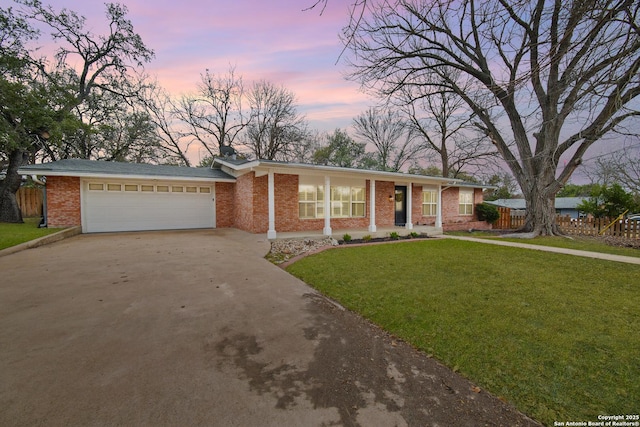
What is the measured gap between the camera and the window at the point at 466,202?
1736 cm

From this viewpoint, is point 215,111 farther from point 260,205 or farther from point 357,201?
point 357,201

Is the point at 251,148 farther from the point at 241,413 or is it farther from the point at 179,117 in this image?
the point at 241,413

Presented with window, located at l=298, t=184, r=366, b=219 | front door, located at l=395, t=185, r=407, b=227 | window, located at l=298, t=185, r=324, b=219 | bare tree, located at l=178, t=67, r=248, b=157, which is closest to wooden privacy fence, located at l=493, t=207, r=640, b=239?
front door, located at l=395, t=185, r=407, b=227

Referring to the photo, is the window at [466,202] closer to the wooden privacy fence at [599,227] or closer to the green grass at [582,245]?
the wooden privacy fence at [599,227]

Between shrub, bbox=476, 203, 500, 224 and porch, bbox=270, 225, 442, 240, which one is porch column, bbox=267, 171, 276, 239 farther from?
shrub, bbox=476, 203, 500, 224

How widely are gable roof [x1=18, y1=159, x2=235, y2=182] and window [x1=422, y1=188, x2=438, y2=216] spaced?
1059 cm

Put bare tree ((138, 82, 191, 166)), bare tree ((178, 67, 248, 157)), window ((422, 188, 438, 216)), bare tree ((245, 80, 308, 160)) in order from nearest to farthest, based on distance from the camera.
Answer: window ((422, 188, 438, 216)) < bare tree ((138, 82, 191, 166)) < bare tree ((178, 67, 248, 157)) < bare tree ((245, 80, 308, 160))

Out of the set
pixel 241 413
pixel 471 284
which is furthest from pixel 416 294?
pixel 241 413

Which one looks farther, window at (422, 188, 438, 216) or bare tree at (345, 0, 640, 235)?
window at (422, 188, 438, 216)

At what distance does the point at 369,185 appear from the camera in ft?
42.1

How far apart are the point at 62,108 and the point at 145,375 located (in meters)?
18.6

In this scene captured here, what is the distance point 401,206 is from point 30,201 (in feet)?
73.9

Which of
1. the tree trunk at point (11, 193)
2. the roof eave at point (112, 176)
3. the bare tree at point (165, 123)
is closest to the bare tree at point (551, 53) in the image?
the roof eave at point (112, 176)

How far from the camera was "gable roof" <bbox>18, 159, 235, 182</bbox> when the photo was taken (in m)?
10.1
